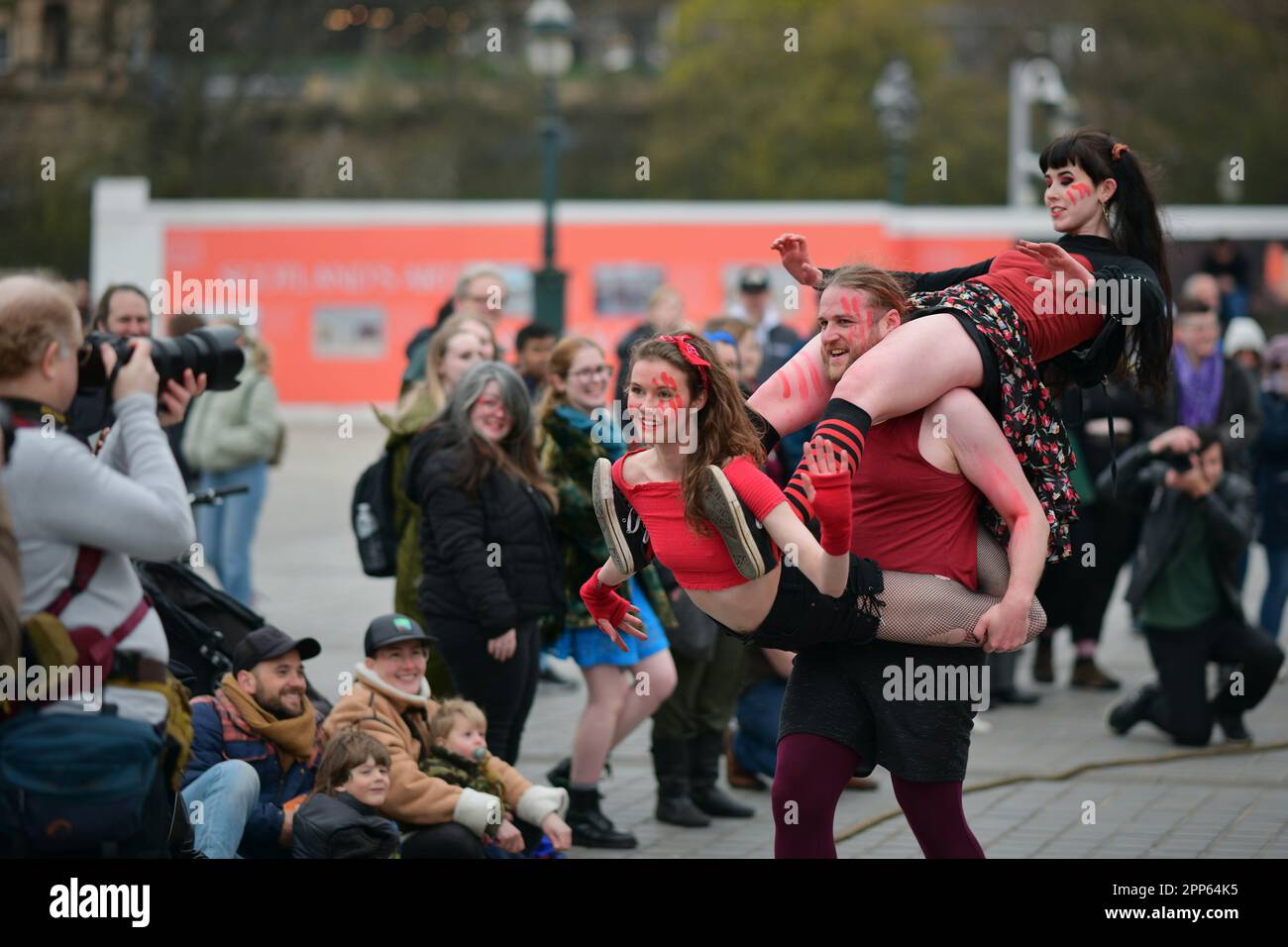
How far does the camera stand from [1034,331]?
436 centimetres

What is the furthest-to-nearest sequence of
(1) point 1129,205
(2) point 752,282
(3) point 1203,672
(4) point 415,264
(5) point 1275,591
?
(4) point 415,264
(2) point 752,282
(5) point 1275,591
(3) point 1203,672
(1) point 1129,205

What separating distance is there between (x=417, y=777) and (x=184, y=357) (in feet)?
6.57

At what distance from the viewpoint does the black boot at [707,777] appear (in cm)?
729

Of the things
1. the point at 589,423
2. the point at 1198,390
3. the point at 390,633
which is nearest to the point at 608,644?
the point at 589,423

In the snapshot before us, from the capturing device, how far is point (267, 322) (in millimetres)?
28844

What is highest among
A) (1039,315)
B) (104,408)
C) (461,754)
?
(1039,315)

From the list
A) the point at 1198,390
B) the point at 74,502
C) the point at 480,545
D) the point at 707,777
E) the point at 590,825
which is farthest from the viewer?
the point at 1198,390

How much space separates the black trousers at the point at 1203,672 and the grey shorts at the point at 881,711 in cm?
433

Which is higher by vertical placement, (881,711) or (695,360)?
(695,360)

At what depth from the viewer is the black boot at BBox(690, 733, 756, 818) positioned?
7293mm

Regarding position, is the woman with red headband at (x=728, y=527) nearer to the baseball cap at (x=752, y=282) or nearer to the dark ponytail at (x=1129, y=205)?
the dark ponytail at (x=1129, y=205)

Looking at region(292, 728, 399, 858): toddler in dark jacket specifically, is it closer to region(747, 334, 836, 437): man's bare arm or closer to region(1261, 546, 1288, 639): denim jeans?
region(747, 334, 836, 437): man's bare arm

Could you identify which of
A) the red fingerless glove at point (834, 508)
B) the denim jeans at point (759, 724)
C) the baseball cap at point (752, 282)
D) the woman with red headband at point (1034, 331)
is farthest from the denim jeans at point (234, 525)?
the red fingerless glove at point (834, 508)

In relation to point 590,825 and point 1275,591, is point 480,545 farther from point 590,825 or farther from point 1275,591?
point 1275,591
